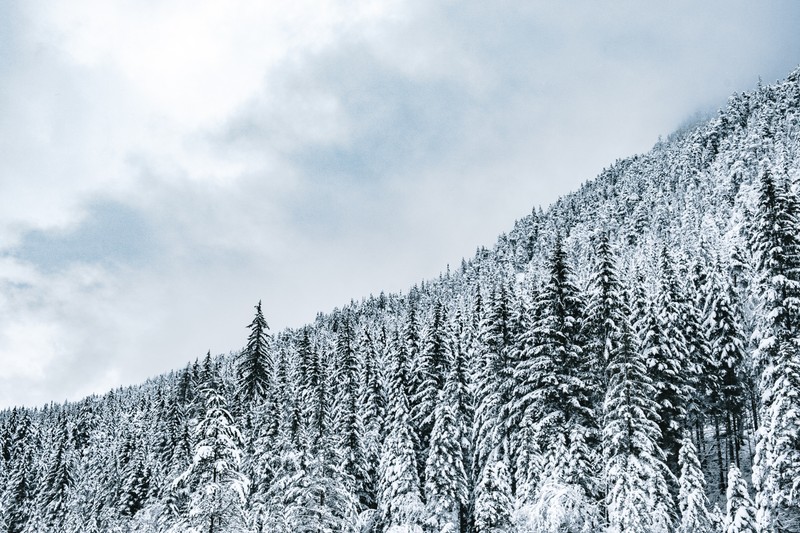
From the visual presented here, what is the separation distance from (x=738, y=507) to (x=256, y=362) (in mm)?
33790

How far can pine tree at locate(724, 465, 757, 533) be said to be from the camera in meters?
25.5

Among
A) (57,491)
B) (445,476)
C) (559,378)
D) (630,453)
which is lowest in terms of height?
(445,476)

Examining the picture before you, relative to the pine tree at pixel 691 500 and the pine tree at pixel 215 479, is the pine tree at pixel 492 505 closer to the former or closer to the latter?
the pine tree at pixel 691 500

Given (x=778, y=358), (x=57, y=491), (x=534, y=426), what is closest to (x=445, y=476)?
(x=534, y=426)

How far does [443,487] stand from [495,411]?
20.9ft

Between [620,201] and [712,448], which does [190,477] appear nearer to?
[712,448]

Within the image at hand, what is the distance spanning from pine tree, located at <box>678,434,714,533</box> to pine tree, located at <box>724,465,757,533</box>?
4.03m

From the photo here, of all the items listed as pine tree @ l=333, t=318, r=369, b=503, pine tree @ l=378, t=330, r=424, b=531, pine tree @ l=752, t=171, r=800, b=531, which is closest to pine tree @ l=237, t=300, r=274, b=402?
pine tree @ l=333, t=318, r=369, b=503

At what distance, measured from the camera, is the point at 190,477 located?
94.9ft

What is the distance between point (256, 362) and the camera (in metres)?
46.5

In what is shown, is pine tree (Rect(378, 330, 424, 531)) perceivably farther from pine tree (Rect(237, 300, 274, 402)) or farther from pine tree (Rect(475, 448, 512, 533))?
pine tree (Rect(237, 300, 274, 402))

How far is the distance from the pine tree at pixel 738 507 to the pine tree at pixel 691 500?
403 centimetres

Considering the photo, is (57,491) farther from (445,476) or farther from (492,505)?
(492,505)

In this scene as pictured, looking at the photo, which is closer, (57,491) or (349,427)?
(349,427)
